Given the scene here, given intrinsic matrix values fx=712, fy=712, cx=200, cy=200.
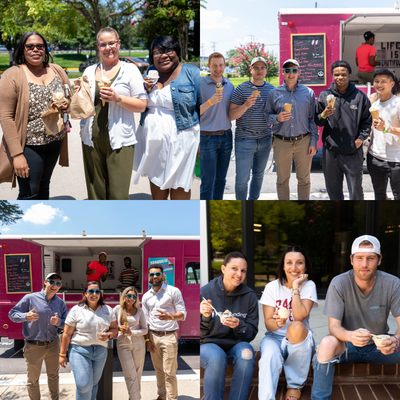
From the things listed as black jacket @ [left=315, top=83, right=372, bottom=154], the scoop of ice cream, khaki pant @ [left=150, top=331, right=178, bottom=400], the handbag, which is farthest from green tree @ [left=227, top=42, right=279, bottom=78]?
khaki pant @ [left=150, top=331, right=178, bottom=400]

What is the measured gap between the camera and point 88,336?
4.14 meters

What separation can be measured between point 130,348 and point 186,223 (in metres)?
0.80

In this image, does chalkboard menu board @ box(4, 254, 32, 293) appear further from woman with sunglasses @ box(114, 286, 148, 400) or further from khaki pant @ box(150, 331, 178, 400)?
khaki pant @ box(150, 331, 178, 400)

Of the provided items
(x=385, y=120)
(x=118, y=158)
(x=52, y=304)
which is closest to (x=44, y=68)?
(x=118, y=158)

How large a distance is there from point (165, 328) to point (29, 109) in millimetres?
1474

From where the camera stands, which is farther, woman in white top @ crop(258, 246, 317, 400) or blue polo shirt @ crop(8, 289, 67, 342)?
blue polo shirt @ crop(8, 289, 67, 342)

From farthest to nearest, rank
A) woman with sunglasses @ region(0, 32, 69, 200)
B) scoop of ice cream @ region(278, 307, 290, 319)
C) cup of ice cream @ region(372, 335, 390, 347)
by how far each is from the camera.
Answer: scoop of ice cream @ region(278, 307, 290, 319), cup of ice cream @ region(372, 335, 390, 347), woman with sunglasses @ region(0, 32, 69, 200)

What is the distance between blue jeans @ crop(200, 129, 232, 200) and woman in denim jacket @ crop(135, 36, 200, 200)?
7cm

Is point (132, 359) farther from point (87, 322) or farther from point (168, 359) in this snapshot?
point (87, 322)

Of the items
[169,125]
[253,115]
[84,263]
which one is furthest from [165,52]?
[84,263]

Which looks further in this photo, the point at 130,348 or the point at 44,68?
the point at 130,348

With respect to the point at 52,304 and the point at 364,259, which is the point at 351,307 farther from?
the point at 52,304

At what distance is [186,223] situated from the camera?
13.9 ft

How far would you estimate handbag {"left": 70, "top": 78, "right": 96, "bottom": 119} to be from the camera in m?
3.82
